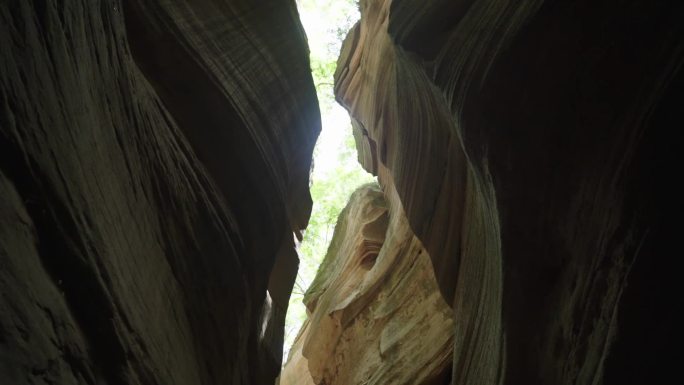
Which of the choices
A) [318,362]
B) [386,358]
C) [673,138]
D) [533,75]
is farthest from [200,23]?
[318,362]

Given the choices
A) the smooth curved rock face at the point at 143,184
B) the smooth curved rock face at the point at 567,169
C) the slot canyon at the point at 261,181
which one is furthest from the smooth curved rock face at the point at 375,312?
the smooth curved rock face at the point at 567,169

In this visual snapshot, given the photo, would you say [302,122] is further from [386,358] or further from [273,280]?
[386,358]

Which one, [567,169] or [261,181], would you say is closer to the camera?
[567,169]

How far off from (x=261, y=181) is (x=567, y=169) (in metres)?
3.03

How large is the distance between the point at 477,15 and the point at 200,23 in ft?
8.09

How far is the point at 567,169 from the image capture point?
4121 millimetres

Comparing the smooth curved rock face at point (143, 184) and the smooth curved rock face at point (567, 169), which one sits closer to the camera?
the smooth curved rock face at point (143, 184)

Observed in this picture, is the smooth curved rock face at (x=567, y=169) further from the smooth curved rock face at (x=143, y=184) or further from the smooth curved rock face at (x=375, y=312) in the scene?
the smooth curved rock face at (x=375, y=312)

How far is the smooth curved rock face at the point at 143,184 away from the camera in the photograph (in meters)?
2.40

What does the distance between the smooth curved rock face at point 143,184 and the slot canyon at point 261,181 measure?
2 centimetres

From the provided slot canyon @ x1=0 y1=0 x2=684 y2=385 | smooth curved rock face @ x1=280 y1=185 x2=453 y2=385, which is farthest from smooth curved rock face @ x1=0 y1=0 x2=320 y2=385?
smooth curved rock face @ x1=280 y1=185 x2=453 y2=385

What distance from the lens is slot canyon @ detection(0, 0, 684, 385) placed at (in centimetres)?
259

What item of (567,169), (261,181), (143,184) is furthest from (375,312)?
(143,184)

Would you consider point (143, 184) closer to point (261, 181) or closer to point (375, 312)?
point (261, 181)
